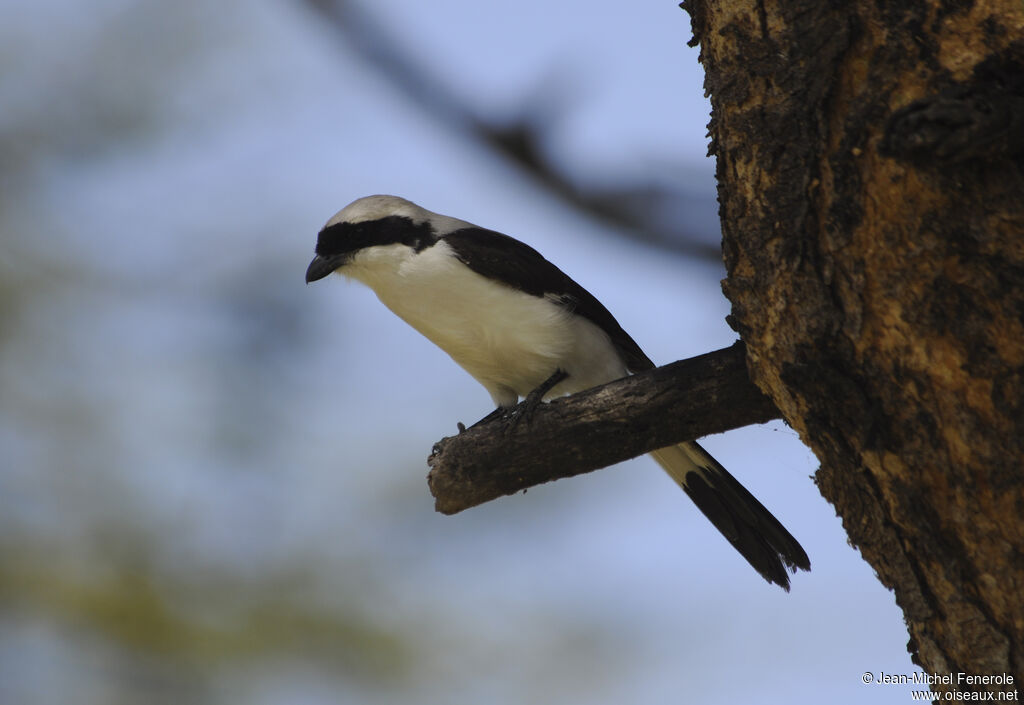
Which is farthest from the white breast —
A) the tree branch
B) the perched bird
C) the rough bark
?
the rough bark

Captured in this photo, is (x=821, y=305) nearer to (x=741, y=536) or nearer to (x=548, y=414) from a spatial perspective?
(x=548, y=414)

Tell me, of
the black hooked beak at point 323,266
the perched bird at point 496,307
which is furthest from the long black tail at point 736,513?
the black hooked beak at point 323,266

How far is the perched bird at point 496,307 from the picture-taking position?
430 cm

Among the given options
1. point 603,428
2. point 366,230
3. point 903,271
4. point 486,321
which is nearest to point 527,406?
point 486,321

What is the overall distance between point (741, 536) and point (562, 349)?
1.06m

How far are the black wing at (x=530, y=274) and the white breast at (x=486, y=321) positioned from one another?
0.03 m

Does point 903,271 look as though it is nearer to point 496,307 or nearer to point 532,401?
point 532,401

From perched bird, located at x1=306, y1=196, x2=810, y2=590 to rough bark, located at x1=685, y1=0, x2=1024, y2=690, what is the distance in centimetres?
167

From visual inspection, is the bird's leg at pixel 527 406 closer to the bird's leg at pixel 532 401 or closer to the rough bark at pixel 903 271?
the bird's leg at pixel 532 401

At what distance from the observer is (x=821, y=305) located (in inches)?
92.9

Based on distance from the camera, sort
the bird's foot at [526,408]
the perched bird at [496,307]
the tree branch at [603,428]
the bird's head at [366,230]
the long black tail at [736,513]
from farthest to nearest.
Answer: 1. the bird's head at [366,230]
2. the perched bird at [496,307]
3. the long black tail at [736,513]
4. the bird's foot at [526,408]
5. the tree branch at [603,428]

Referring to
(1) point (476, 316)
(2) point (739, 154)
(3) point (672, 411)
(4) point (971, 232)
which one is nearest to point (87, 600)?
(1) point (476, 316)

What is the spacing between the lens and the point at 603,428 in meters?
3.04

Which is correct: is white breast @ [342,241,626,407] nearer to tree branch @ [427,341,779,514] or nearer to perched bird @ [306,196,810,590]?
perched bird @ [306,196,810,590]
